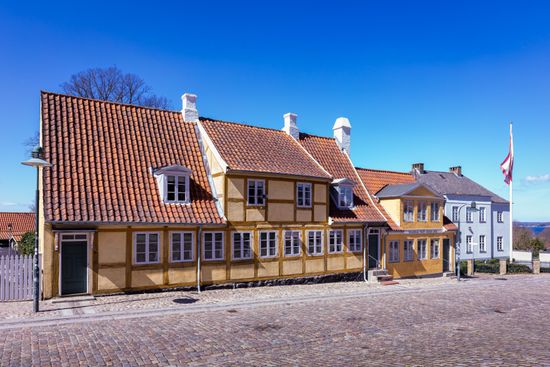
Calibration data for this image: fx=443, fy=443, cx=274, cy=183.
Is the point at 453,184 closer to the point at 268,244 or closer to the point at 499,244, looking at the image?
the point at 499,244

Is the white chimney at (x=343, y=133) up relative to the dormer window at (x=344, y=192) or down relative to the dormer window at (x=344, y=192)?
up

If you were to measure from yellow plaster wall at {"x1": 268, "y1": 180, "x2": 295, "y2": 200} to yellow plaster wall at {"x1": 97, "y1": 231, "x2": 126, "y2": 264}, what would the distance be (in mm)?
7338

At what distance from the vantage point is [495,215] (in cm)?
4484

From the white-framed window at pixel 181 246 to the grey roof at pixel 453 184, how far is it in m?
25.9

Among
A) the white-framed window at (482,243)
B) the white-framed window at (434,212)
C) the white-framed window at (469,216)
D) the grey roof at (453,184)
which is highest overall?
the grey roof at (453,184)

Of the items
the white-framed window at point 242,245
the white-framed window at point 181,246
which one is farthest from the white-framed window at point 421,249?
the white-framed window at point 181,246

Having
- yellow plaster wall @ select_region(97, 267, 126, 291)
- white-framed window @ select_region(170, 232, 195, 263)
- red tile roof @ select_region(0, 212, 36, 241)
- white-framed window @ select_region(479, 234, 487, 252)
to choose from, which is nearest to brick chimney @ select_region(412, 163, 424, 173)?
white-framed window @ select_region(479, 234, 487, 252)

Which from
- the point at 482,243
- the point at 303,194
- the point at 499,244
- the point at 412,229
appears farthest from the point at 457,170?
the point at 303,194

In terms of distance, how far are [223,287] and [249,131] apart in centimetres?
901

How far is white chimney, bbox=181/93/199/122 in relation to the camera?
23.2 meters

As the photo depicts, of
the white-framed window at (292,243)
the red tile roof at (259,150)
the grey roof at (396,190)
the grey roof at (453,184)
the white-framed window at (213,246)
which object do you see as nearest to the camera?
the white-framed window at (213,246)

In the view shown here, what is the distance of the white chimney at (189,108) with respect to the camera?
76.1ft

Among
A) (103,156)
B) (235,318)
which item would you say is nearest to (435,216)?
(235,318)

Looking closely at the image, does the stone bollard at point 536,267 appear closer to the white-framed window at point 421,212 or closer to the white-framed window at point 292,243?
the white-framed window at point 421,212
